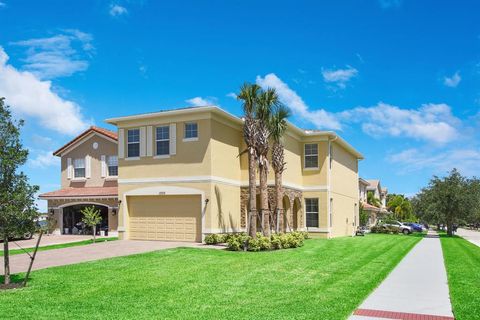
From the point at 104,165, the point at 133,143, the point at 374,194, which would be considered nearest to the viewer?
the point at 133,143

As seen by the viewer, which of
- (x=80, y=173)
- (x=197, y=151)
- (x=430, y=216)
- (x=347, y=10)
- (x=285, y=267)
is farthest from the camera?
(x=430, y=216)

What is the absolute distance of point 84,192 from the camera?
30188mm

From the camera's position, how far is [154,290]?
10555mm

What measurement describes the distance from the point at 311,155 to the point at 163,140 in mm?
10589

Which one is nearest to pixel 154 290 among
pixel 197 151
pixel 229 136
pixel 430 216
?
pixel 197 151

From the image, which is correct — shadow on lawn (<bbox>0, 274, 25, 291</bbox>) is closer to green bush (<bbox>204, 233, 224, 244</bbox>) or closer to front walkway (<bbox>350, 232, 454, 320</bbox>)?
front walkway (<bbox>350, 232, 454, 320</bbox>)

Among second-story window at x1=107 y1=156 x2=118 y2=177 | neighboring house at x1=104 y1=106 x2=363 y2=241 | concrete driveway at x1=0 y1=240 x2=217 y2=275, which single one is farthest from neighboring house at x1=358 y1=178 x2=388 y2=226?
concrete driveway at x1=0 y1=240 x2=217 y2=275

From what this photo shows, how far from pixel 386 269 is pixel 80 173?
23.7 metres

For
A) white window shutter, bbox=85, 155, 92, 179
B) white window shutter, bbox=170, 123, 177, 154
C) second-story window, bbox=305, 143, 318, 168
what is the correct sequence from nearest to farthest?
white window shutter, bbox=170, 123, 177, 154 < second-story window, bbox=305, 143, 318, 168 < white window shutter, bbox=85, 155, 92, 179

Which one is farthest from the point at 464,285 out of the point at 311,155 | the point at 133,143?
the point at 311,155

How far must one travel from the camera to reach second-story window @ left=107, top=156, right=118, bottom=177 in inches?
1220

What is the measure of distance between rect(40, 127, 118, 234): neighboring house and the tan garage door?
17.6 feet

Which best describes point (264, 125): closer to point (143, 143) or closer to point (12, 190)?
point (143, 143)

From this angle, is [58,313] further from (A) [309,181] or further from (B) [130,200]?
(A) [309,181]
